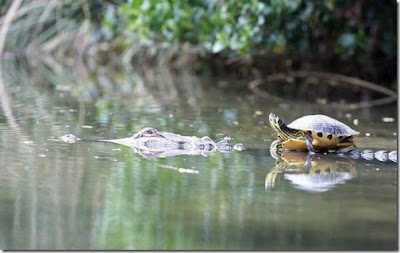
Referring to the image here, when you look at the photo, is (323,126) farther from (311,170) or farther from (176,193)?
(176,193)

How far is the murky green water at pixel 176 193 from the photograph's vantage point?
3357 mm

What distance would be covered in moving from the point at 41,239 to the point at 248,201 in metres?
1.12

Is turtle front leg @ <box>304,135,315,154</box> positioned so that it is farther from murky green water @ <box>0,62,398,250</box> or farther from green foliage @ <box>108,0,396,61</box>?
green foliage @ <box>108,0,396,61</box>

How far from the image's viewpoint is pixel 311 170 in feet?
16.3

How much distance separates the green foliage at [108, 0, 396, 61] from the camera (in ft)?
35.9

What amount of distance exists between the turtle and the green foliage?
5003mm

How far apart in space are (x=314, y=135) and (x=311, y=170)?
650 millimetres

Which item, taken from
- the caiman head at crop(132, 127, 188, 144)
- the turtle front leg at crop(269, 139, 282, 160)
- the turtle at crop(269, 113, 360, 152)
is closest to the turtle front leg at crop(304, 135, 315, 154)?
the turtle at crop(269, 113, 360, 152)

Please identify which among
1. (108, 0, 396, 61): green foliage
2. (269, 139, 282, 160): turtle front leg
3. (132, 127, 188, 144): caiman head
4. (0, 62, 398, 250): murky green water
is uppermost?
(108, 0, 396, 61): green foliage

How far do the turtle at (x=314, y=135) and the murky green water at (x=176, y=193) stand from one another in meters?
0.17

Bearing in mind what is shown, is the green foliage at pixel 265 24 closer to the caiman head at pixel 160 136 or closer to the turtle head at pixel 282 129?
the turtle head at pixel 282 129

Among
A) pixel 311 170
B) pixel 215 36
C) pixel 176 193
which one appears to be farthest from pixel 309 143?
pixel 215 36

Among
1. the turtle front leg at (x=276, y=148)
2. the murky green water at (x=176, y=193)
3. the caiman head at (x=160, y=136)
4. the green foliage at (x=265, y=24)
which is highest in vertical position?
the green foliage at (x=265, y=24)

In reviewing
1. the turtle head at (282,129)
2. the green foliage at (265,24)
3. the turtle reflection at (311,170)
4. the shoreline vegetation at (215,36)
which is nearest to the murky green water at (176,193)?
the turtle reflection at (311,170)
